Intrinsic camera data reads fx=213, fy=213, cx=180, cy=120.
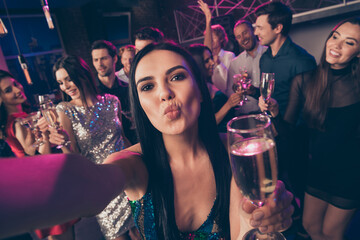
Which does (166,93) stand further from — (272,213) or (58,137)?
(58,137)

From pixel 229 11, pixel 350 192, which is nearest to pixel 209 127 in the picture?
pixel 350 192

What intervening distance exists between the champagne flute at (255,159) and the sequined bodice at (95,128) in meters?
1.91

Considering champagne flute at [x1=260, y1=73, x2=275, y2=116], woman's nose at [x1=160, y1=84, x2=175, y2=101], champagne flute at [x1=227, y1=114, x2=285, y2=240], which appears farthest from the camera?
champagne flute at [x1=260, y1=73, x2=275, y2=116]

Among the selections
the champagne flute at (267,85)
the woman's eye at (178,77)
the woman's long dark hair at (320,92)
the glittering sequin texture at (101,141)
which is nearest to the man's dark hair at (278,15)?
the woman's long dark hair at (320,92)

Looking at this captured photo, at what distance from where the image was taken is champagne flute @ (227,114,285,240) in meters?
0.70

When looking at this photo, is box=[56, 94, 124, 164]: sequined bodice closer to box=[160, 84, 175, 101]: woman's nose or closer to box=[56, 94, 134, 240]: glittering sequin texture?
box=[56, 94, 134, 240]: glittering sequin texture

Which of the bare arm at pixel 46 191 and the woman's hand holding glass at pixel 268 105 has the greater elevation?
the bare arm at pixel 46 191

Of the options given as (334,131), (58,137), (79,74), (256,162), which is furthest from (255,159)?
(79,74)

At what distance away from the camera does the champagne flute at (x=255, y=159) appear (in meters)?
0.70

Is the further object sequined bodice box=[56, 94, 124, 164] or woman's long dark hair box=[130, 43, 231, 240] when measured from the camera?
sequined bodice box=[56, 94, 124, 164]

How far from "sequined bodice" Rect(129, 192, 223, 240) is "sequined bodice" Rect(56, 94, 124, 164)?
1.41 metres

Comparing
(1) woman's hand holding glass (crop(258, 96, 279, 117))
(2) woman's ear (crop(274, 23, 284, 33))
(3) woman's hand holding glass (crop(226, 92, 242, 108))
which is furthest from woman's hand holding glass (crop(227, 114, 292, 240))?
(2) woman's ear (crop(274, 23, 284, 33))

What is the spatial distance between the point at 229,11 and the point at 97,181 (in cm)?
721

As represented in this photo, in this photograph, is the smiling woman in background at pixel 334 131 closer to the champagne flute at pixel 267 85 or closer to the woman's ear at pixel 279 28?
the champagne flute at pixel 267 85
